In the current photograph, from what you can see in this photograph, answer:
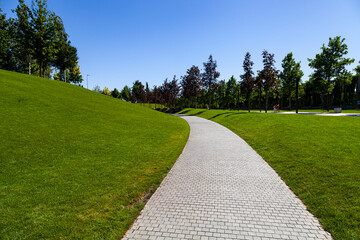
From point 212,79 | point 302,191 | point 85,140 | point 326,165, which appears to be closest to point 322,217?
point 302,191

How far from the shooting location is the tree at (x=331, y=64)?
33.2 m

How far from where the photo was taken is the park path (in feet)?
12.2

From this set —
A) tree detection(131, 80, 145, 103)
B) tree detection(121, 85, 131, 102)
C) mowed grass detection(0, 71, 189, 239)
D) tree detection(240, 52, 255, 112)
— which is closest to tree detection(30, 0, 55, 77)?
mowed grass detection(0, 71, 189, 239)

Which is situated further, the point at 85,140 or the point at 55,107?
the point at 55,107

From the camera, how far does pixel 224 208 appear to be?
4.60 m

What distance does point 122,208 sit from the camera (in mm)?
4555

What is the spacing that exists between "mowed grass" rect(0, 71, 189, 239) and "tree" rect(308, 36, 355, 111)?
36324 millimetres

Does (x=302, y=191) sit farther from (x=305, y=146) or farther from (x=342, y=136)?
(x=342, y=136)

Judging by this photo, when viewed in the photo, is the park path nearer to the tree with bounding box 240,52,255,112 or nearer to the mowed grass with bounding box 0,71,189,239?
the mowed grass with bounding box 0,71,189,239

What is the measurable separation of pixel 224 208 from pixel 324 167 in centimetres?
482

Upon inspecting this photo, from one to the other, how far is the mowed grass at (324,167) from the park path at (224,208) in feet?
1.26

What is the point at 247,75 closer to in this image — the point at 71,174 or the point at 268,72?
the point at 268,72

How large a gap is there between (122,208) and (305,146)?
919 cm

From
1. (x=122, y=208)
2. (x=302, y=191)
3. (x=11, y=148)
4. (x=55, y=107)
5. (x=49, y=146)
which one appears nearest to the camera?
(x=122, y=208)
